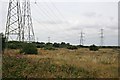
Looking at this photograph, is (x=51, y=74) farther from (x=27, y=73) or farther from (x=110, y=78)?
(x=110, y=78)

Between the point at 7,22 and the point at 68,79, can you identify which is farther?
the point at 7,22

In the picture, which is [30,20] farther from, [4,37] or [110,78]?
[110,78]

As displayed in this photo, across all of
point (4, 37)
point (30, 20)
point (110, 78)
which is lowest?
point (110, 78)

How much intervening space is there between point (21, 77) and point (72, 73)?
10.4 ft

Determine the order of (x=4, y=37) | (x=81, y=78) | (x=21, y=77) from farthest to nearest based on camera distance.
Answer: (x=4, y=37), (x=81, y=78), (x=21, y=77)

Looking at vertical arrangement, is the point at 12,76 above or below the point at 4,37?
below

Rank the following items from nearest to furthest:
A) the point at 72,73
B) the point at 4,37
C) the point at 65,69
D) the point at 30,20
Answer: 1. the point at 72,73
2. the point at 65,69
3. the point at 4,37
4. the point at 30,20

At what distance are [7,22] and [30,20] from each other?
9.04 metres

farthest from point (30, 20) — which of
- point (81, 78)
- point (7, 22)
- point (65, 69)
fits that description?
point (81, 78)

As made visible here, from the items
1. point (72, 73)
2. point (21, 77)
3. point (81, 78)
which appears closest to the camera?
point (21, 77)

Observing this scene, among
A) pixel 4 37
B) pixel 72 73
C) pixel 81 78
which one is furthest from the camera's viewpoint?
pixel 4 37

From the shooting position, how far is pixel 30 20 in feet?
128

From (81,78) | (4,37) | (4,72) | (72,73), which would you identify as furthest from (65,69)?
(4,37)

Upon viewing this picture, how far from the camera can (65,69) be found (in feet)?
48.6
